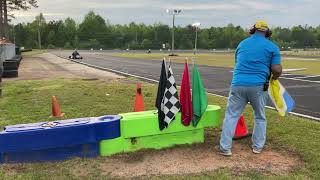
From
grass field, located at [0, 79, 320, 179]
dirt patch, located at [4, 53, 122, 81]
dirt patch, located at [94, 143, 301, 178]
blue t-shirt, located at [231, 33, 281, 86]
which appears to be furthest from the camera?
dirt patch, located at [4, 53, 122, 81]

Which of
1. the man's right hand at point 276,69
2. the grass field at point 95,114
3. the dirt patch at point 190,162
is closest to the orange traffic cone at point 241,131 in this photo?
the grass field at point 95,114

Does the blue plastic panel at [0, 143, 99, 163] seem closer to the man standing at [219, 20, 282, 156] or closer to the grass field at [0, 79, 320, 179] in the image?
the grass field at [0, 79, 320, 179]

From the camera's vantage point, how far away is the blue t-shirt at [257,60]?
6152 mm

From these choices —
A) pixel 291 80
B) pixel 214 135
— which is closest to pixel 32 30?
pixel 291 80

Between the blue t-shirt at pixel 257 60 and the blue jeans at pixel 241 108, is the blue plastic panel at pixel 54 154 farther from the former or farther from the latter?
the blue t-shirt at pixel 257 60

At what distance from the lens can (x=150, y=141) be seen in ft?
21.4

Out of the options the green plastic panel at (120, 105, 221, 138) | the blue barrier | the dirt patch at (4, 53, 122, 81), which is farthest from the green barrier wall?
the dirt patch at (4, 53, 122, 81)

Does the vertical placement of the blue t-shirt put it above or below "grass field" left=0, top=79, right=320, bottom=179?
above

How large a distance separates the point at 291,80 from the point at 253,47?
13408 mm

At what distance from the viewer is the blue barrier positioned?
5.89 m

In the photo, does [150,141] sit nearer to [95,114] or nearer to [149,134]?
[149,134]

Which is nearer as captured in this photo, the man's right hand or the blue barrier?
the blue barrier

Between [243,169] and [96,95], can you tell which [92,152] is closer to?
[243,169]

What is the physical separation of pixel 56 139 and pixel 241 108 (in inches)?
103
